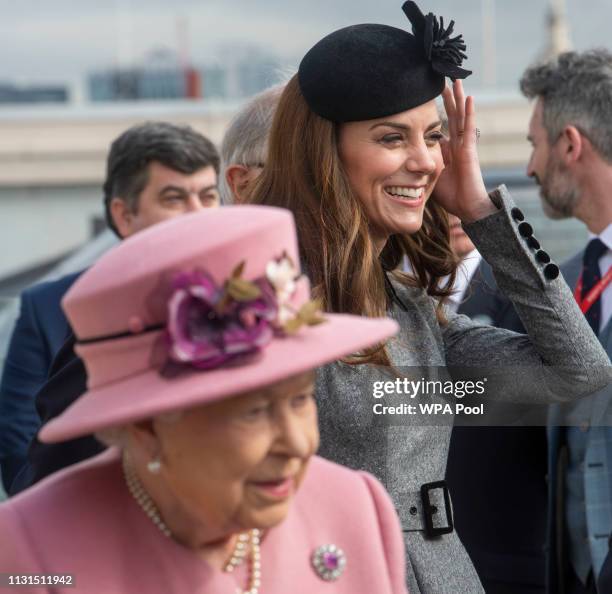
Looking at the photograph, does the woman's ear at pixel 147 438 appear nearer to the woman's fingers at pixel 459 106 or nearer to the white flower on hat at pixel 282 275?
the white flower on hat at pixel 282 275

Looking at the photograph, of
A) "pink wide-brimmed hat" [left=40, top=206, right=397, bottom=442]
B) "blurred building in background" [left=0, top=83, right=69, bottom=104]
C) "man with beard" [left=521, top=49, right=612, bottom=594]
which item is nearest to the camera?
"pink wide-brimmed hat" [left=40, top=206, right=397, bottom=442]

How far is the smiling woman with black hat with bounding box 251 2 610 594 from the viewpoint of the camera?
8.19 ft

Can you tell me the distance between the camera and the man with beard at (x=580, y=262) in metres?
3.59

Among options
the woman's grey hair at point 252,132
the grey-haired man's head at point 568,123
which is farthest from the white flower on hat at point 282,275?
the grey-haired man's head at point 568,123

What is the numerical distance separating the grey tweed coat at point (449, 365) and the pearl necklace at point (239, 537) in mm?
645

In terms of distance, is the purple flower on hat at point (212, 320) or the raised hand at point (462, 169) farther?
the raised hand at point (462, 169)

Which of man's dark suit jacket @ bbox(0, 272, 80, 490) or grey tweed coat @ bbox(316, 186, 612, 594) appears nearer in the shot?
grey tweed coat @ bbox(316, 186, 612, 594)

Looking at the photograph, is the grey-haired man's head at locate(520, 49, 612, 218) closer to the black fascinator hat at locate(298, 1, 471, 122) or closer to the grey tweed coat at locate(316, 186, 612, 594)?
the grey tweed coat at locate(316, 186, 612, 594)

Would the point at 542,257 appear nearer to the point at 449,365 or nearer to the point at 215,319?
the point at 449,365

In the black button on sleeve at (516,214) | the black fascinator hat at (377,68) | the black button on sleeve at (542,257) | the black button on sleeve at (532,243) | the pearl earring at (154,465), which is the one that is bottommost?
the black button on sleeve at (542,257)

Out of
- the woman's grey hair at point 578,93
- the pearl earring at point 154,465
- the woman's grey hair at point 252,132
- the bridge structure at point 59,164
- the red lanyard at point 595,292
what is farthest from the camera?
the bridge structure at point 59,164

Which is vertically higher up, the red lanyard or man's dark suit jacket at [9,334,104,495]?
man's dark suit jacket at [9,334,104,495]

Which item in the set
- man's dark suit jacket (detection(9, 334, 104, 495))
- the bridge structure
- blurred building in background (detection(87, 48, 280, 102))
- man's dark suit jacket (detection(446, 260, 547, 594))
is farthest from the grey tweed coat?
blurred building in background (detection(87, 48, 280, 102))

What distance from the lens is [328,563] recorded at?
188cm
